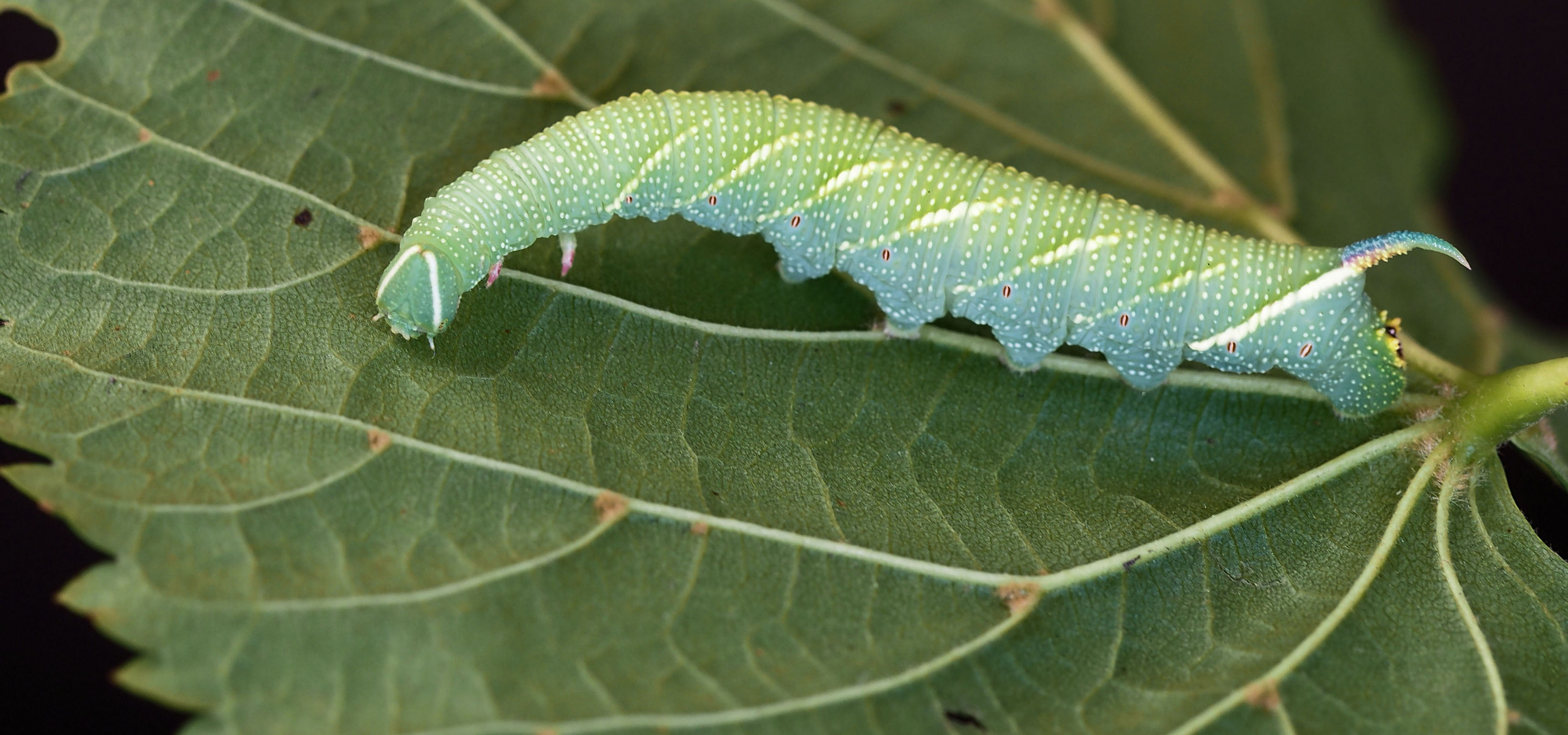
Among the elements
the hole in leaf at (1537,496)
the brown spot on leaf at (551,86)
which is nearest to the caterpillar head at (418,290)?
the brown spot on leaf at (551,86)

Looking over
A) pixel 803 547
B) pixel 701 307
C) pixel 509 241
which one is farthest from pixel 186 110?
pixel 803 547

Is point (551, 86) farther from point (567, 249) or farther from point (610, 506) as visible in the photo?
point (610, 506)

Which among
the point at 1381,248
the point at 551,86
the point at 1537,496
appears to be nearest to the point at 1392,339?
the point at 1381,248

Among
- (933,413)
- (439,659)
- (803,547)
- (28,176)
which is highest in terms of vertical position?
(28,176)

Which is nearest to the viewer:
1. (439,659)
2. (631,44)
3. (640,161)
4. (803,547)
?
(439,659)

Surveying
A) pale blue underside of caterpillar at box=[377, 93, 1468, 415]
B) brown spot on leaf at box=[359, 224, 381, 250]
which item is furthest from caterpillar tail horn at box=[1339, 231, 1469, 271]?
brown spot on leaf at box=[359, 224, 381, 250]

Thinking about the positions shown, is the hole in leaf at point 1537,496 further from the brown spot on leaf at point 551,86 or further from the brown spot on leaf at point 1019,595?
the brown spot on leaf at point 551,86

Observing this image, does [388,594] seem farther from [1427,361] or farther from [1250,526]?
[1427,361]

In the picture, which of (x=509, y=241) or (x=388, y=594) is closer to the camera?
(x=388, y=594)
